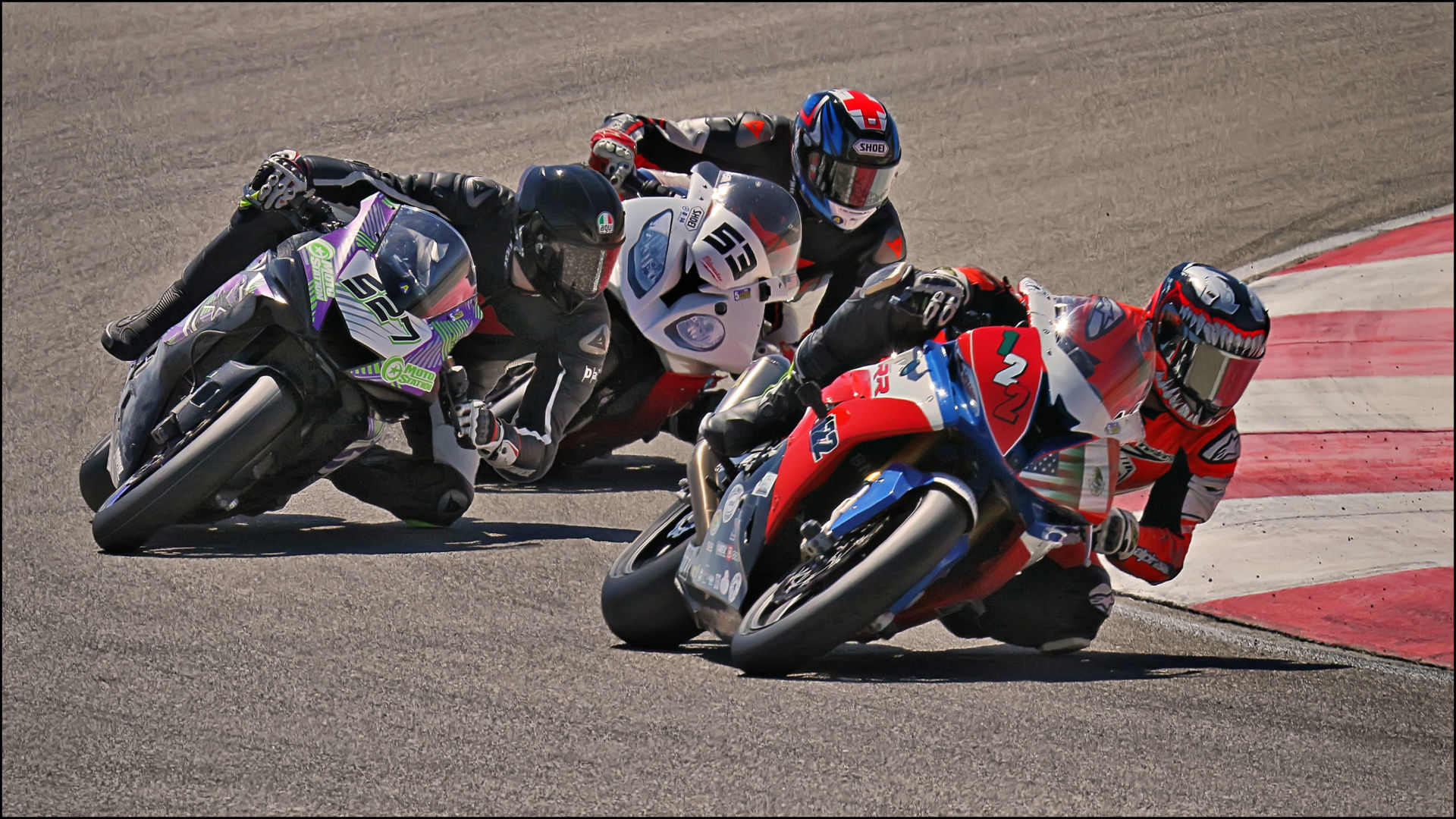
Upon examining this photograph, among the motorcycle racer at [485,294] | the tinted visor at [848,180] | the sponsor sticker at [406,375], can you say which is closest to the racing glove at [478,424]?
the motorcycle racer at [485,294]

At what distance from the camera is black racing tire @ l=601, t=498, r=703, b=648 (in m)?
5.89

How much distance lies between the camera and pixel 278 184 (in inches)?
303

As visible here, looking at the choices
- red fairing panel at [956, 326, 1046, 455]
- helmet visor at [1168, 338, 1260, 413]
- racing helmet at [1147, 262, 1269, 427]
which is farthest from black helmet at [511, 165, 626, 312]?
red fairing panel at [956, 326, 1046, 455]

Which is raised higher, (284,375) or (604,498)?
(284,375)

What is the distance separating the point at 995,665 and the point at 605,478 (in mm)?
3395

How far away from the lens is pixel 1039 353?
530 cm

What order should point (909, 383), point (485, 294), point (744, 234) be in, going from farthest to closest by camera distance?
point (744, 234) < point (485, 294) < point (909, 383)

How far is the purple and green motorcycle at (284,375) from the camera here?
6.48 metres

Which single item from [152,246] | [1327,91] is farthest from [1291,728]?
[1327,91]

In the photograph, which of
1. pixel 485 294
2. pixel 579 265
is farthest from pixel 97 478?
pixel 579 265

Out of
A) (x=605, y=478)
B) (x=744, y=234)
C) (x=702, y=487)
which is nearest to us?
(x=702, y=487)

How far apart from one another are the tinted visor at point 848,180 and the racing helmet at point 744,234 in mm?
540

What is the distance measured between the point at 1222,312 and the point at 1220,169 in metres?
8.70

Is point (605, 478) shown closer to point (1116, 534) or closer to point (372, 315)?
point (372, 315)
